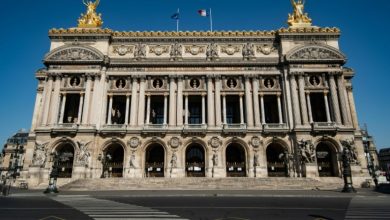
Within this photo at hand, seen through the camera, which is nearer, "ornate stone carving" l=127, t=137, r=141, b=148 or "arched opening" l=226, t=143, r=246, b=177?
"ornate stone carving" l=127, t=137, r=141, b=148

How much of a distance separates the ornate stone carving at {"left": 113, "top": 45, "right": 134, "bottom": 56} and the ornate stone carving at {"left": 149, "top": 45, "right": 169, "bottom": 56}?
3.19 m

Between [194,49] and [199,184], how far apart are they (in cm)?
2159

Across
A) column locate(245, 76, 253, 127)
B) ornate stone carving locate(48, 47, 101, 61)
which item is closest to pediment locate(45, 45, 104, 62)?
ornate stone carving locate(48, 47, 101, 61)

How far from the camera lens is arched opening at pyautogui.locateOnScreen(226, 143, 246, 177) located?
3725cm

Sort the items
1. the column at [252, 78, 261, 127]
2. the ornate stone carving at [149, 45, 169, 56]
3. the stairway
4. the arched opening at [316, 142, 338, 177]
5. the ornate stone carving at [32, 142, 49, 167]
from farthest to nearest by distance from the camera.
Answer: the ornate stone carving at [149, 45, 169, 56] < the column at [252, 78, 261, 127] < the arched opening at [316, 142, 338, 177] < the ornate stone carving at [32, 142, 49, 167] < the stairway

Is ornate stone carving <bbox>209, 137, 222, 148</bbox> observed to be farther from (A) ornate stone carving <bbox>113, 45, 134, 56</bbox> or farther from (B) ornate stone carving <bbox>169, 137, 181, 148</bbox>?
(A) ornate stone carving <bbox>113, 45, 134, 56</bbox>

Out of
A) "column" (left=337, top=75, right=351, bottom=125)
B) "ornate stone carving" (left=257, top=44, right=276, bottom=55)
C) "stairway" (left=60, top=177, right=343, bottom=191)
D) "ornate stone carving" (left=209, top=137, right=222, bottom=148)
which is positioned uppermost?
"ornate stone carving" (left=257, top=44, right=276, bottom=55)

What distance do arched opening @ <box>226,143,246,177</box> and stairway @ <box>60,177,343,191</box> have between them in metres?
5.77

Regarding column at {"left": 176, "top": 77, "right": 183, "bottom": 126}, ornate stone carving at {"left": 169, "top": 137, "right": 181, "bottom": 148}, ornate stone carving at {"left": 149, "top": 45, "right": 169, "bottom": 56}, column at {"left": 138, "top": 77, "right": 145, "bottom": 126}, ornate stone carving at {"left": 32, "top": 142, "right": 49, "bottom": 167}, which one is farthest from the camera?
ornate stone carving at {"left": 149, "top": 45, "right": 169, "bottom": 56}

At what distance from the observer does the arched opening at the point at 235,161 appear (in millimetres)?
37250

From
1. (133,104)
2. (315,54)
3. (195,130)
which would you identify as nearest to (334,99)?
(315,54)

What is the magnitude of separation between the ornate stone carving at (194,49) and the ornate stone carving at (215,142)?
45.9ft

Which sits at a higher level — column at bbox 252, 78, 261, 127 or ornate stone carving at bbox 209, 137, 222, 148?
column at bbox 252, 78, 261, 127

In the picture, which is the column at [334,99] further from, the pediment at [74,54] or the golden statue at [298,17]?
the pediment at [74,54]
